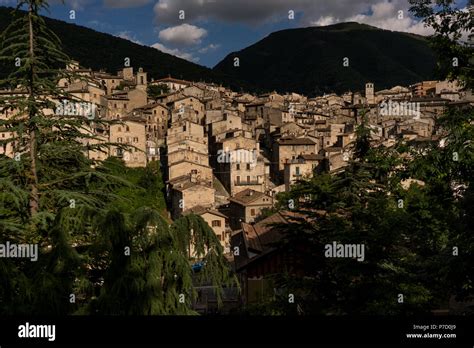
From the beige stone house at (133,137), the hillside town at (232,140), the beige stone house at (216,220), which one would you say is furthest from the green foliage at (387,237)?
the beige stone house at (133,137)

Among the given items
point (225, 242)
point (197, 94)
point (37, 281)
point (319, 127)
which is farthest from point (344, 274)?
point (197, 94)

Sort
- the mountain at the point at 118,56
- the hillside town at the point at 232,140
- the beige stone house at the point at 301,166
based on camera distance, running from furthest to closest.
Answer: the mountain at the point at 118,56 → the beige stone house at the point at 301,166 → the hillside town at the point at 232,140

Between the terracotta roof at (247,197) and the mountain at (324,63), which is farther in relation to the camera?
the mountain at (324,63)

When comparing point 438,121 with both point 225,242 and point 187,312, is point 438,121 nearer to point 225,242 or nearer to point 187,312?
point 187,312

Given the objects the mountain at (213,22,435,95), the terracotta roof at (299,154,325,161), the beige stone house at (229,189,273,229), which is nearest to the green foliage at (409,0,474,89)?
the beige stone house at (229,189,273,229)

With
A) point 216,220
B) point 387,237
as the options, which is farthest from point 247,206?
point 387,237

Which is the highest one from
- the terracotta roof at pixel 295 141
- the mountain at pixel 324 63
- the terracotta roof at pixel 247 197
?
the mountain at pixel 324 63

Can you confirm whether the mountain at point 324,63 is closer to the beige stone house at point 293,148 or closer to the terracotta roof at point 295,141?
the terracotta roof at point 295,141

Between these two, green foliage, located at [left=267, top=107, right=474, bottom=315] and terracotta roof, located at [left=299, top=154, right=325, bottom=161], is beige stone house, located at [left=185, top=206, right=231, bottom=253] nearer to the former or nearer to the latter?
terracotta roof, located at [left=299, top=154, right=325, bottom=161]
